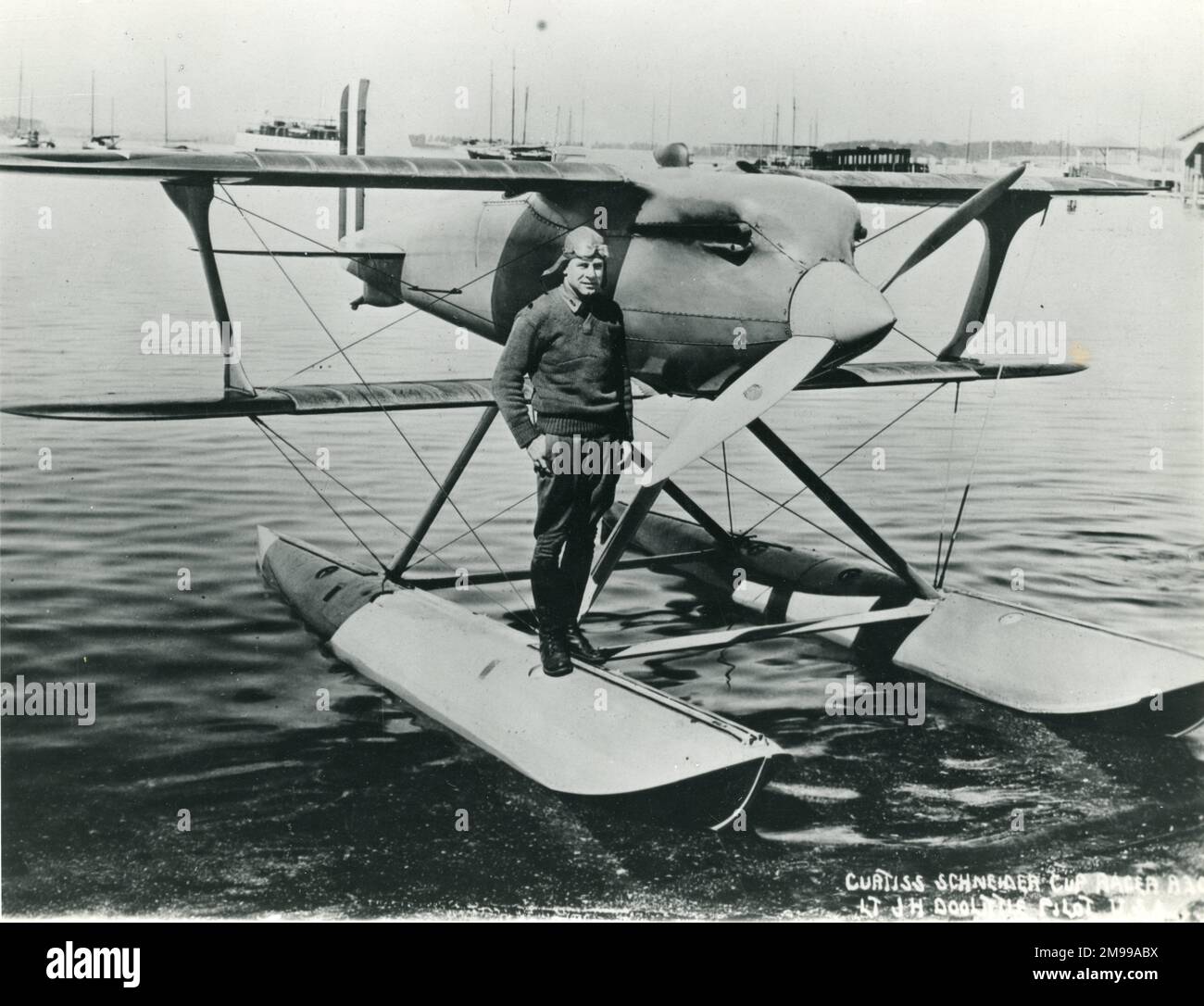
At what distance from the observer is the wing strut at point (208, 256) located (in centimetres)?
Result: 695

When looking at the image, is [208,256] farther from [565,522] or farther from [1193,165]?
[1193,165]

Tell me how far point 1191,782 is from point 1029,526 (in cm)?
619

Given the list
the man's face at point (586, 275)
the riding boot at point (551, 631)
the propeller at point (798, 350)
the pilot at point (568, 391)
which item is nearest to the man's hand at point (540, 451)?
the pilot at point (568, 391)

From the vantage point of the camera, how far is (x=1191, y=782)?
6875 mm

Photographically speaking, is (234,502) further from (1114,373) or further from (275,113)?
(1114,373)

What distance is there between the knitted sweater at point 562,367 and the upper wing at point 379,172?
995 millimetres

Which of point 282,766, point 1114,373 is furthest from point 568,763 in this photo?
point 1114,373

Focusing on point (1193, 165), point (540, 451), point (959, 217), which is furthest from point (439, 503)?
point (1193, 165)

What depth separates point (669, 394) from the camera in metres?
7.11

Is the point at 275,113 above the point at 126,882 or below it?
above

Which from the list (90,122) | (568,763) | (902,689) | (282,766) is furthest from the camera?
(902,689)

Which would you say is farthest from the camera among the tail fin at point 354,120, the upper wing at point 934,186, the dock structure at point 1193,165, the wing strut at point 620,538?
the tail fin at point 354,120

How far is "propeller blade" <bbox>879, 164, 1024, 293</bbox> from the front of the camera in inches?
248

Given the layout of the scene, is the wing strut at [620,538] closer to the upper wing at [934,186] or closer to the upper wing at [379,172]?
the upper wing at [379,172]
